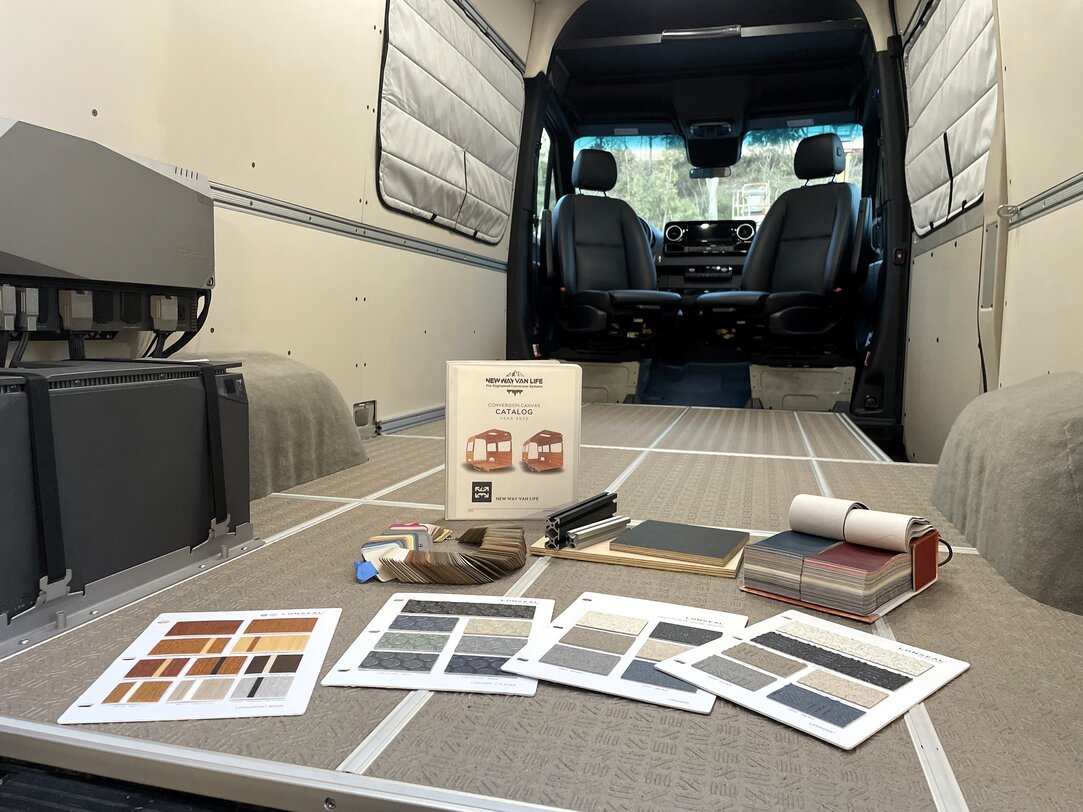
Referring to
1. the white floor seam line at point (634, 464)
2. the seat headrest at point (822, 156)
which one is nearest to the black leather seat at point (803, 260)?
the seat headrest at point (822, 156)

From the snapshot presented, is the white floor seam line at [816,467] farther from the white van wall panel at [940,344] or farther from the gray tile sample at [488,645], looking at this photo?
the gray tile sample at [488,645]

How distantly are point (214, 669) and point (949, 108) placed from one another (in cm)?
359

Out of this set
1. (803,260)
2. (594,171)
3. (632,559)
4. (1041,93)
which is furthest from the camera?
(594,171)

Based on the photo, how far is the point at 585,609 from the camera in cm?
123

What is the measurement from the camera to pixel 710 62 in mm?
5395

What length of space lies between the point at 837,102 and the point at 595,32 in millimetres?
1904

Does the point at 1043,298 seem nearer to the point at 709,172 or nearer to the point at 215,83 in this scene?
the point at 215,83

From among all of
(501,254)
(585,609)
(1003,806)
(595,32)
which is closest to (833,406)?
(501,254)

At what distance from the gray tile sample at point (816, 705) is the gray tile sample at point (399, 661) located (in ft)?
1.48

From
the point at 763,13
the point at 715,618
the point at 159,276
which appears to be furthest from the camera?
the point at 763,13

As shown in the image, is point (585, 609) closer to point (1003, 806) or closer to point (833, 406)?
point (1003, 806)

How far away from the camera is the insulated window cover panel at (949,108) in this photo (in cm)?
288

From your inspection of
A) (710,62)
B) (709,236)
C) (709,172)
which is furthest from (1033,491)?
(709,172)

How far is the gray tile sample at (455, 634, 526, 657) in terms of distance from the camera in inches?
42.1
